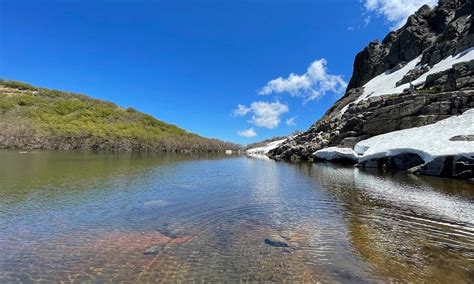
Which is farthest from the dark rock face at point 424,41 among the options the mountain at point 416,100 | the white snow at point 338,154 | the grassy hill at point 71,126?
the grassy hill at point 71,126

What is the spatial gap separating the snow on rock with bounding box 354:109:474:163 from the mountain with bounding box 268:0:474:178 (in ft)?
0.82

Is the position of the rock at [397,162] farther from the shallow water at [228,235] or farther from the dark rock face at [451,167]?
the shallow water at [228,235]

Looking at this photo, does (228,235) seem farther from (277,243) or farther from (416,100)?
(416,100)

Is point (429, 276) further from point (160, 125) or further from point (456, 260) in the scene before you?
point (160, 125)

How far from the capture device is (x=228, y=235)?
41.8 ft

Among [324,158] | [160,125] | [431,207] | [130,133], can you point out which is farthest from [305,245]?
[160,125]

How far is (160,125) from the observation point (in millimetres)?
169375

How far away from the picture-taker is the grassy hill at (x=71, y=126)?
8981 cm

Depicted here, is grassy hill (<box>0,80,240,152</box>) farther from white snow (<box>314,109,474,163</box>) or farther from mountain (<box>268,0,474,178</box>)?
white snow (<box>314,109,474,163</box>)

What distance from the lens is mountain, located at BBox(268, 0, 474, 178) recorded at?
38.2 metres

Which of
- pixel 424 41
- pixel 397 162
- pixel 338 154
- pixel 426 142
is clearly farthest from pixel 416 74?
pixel 426 142

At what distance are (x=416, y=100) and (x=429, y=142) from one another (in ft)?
51.4

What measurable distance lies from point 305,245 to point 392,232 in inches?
181

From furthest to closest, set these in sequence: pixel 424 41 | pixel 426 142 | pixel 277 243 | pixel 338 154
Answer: pixel 424 41, pixel 338 154, pixel 426 142, pixel 277 243
